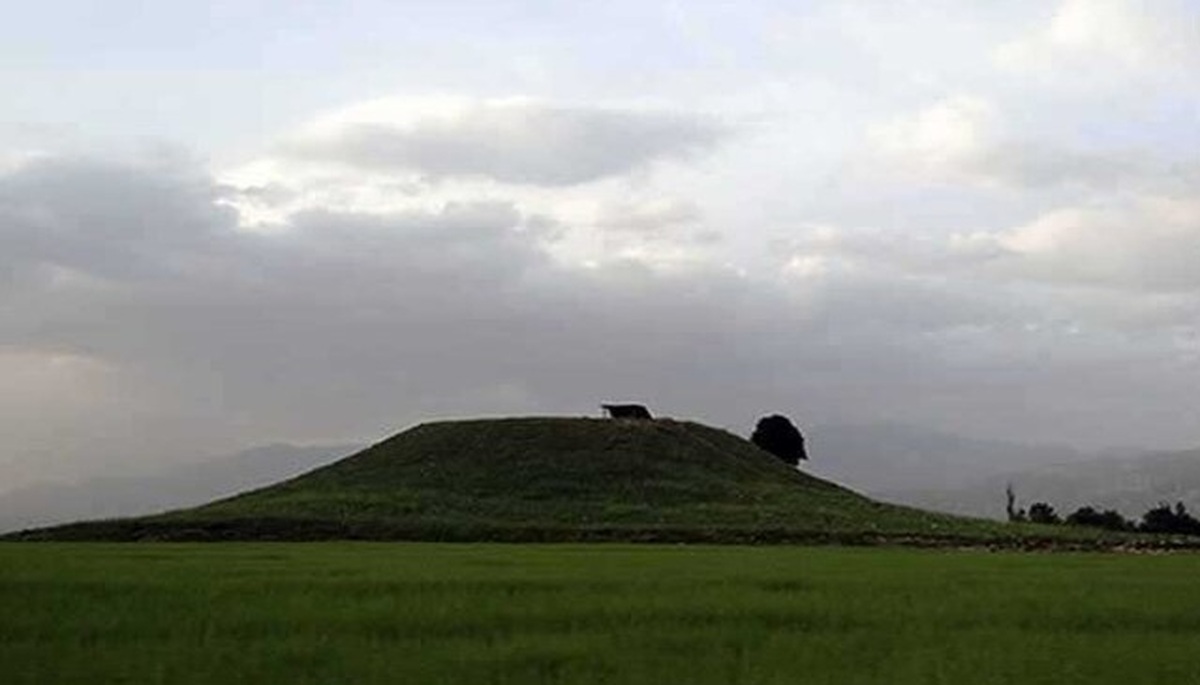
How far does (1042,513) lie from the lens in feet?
282

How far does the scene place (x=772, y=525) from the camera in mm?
59500

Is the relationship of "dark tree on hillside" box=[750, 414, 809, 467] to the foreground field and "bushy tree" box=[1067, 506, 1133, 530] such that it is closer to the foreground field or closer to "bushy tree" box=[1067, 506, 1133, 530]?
"bushy tree" box=[1067, 506, 1133, 530]

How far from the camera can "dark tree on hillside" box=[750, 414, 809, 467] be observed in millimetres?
91562

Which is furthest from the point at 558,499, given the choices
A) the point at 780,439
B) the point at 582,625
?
the point at 582,625

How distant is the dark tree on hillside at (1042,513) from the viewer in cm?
8238

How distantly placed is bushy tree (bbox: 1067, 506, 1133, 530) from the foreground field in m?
51.5

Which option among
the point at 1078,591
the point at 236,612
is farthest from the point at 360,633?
the point at 1078,591

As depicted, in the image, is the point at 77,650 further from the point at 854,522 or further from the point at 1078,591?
the point at 854,522

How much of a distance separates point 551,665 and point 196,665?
3.30 meters

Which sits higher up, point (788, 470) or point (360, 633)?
point (788, 470)

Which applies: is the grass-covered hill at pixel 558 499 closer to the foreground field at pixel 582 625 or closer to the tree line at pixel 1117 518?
the tree line at pixel 1117 518

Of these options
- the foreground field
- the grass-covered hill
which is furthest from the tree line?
the foreground field

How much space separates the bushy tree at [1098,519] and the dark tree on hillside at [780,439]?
15.3 m

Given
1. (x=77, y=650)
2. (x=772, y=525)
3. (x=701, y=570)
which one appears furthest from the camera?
(x=772, y=525)
